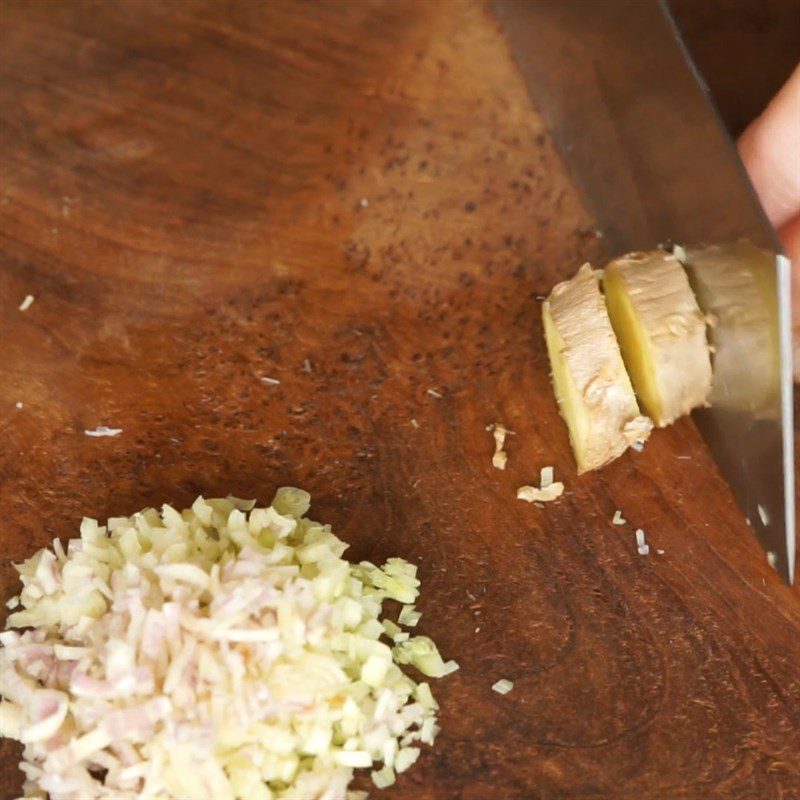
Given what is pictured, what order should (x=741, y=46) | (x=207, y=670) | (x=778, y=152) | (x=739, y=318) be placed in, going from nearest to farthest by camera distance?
(x=207, y=670)
(x=739, y=318)
(x=778, y=152)
(x=741, y=46)

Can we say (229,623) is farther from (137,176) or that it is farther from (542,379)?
(137,176)

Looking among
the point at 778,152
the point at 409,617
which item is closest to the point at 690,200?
the point at 778,152

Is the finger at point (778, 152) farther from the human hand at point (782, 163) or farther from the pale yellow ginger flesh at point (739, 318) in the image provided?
the pale yellow ginger flesh at point (739, 318)

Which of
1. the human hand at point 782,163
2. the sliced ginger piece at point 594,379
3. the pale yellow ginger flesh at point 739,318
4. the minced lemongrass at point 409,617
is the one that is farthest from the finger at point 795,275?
the minced lemongrass at point 409,617

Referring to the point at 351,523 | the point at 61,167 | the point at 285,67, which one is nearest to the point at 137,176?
the point at 61,167

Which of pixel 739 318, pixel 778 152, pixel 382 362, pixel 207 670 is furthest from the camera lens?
pixel 382 362

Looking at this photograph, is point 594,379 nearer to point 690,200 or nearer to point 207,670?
point 690,200

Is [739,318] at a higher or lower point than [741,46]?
lower
